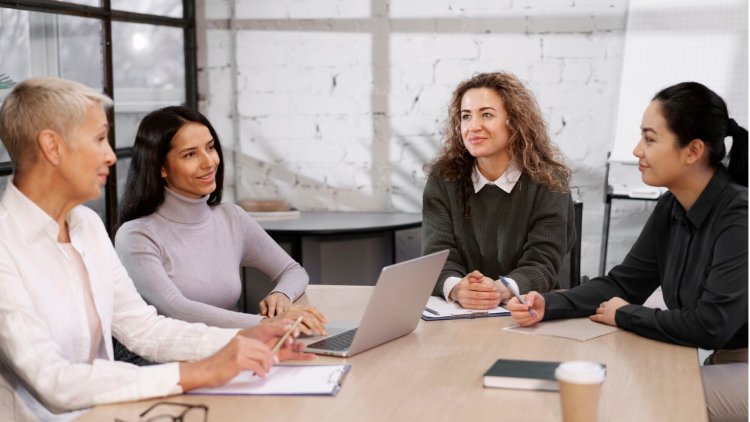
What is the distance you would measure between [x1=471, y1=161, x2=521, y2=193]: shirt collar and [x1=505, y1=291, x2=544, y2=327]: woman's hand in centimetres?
64

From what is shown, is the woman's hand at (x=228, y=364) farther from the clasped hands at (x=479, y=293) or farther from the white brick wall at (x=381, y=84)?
the white brick wall at (x=381, y=84)

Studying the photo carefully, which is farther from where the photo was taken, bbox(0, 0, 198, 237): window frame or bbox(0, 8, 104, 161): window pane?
bbox(0, 0, 198, 237): window frame

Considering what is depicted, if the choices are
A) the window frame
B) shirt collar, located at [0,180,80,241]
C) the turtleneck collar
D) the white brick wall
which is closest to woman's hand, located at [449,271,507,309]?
the turtleneck collar

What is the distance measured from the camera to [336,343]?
1922 millimetres

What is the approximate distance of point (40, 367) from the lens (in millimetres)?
1565

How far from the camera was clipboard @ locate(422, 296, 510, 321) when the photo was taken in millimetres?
2184

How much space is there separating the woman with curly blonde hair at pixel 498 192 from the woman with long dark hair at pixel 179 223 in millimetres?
524

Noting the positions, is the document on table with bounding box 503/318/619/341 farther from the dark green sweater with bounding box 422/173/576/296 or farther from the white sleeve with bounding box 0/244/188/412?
the white sleeve with bounding box 0/244/188/412

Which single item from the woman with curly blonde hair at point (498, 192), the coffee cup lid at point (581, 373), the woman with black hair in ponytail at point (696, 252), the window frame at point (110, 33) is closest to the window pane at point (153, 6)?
the window frame at point (110, 33)

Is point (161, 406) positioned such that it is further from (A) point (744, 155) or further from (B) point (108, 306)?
(A) point (744, 155)

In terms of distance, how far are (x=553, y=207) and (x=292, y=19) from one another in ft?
6.35

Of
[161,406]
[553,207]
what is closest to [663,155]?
[553,207]

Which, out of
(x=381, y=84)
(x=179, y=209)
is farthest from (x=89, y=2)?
(x=179, y=209)

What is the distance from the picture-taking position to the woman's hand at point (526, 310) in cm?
208
